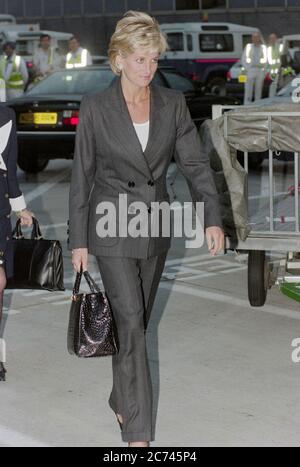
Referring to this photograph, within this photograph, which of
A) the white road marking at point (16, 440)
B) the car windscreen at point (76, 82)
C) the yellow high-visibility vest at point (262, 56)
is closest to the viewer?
the white road marking at point (16, 440)

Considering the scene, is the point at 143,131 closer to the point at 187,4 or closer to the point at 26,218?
the point at 26,218

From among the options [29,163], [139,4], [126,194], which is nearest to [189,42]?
[139,4]

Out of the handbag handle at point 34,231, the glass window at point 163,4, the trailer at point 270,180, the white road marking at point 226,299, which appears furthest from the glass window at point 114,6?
the handbag handle at point 34,231

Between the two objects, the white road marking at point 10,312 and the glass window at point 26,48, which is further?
the glass window at point 26,48

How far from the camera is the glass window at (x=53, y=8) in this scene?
5466 cm

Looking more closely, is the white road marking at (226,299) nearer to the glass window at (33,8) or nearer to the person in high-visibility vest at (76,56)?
the person in high-visibility vest at (76,56)

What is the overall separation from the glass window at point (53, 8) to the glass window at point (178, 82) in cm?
3861

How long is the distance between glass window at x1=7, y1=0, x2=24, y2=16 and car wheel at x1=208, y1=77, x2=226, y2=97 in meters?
23.5

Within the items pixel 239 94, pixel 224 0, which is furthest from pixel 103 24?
pixel 239 94

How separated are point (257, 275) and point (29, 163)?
349 inches

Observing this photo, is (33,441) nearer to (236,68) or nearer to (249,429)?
(249,429)

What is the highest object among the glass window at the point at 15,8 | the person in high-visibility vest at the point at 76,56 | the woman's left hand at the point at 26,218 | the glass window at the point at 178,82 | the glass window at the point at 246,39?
the woman's left hand at the point at 26,218

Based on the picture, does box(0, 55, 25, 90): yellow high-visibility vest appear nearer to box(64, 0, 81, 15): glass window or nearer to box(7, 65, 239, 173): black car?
box(7, 65, 239, 173): black car

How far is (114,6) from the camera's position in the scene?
173 feet
